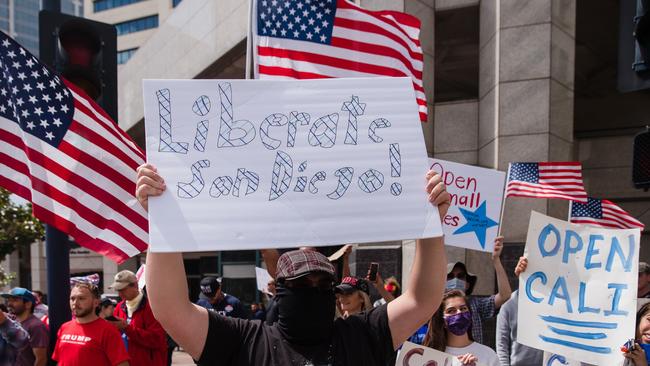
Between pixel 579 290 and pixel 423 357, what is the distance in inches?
54.6

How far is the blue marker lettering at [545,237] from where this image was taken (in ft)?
14.4

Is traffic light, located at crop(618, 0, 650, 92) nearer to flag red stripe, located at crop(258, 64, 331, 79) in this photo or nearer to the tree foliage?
flag red stripe, located at crop(258, 64, 331, 79)

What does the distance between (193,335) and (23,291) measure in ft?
17.4

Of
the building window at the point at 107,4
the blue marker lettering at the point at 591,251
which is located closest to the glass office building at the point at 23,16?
the building window at the point at 107,4

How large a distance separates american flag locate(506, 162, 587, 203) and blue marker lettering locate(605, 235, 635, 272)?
3882 mm

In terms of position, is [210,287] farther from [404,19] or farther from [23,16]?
[23,16]

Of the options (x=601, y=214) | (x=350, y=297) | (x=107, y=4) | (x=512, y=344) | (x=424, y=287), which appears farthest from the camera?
(x=107, y=4)

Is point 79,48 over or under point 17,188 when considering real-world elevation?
over

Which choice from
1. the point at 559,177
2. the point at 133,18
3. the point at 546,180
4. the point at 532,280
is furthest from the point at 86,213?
the point at 133,18

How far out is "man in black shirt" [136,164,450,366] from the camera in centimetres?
218

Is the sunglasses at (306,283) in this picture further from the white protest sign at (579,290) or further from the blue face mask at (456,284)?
the blue face mask at (456,284)

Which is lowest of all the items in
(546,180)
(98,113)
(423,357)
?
(423,357)

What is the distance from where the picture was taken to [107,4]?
59625 mm

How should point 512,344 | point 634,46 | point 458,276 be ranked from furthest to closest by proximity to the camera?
point 458,276, point 512,344, point 634,46
